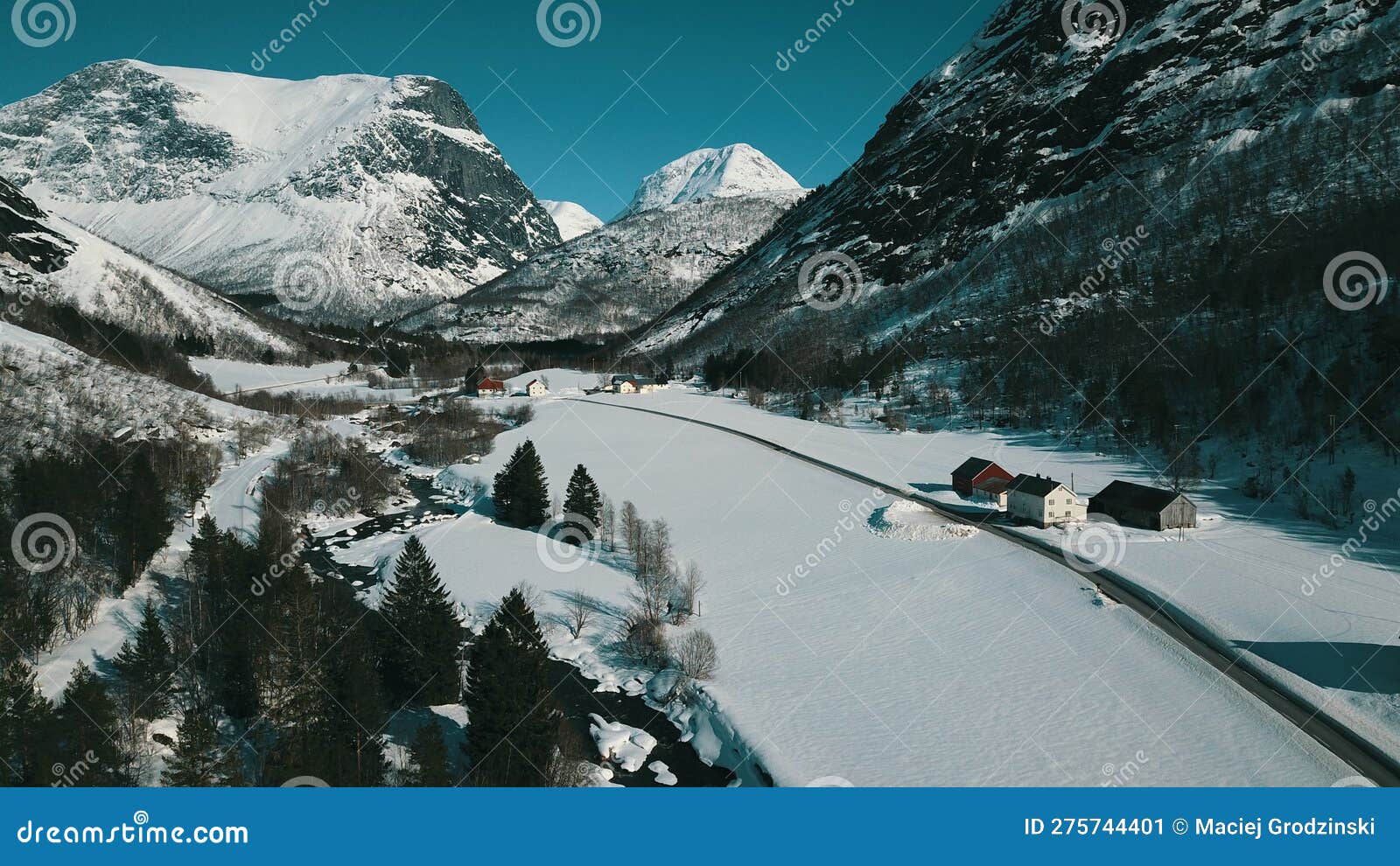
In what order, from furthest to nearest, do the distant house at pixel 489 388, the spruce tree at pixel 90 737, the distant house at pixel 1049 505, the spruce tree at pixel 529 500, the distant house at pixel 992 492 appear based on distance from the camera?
the distant house at pixel 489 388
the spruce tree at pixel 529 500
the distant house at pixel 992 492
the distant house at pixel 1049 505
the spruce tree at pixel 90 737

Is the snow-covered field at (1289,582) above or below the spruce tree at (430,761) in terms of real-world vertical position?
above

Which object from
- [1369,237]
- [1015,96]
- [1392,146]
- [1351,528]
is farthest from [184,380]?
[1015,96]

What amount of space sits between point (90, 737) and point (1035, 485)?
4202 centimetres

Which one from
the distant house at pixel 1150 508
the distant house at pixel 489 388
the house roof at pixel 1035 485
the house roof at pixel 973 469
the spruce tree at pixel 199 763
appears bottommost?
the spruce tree at pixel 199 763

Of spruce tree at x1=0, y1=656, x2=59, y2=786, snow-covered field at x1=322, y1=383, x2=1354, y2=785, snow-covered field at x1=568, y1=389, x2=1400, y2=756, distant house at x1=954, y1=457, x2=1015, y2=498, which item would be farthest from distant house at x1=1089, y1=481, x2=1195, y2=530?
spruce tree at x1=0, y1=656, x2=59, y2=786

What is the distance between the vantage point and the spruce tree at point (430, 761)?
1747 cm

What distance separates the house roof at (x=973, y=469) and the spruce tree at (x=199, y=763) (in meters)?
42.6

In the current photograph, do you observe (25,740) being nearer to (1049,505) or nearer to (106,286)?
(1049,505)

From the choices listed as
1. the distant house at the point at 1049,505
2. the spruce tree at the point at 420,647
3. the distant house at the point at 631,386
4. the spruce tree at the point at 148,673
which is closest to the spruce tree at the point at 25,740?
the spruce tree at the point at 148,673

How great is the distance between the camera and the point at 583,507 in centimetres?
4756

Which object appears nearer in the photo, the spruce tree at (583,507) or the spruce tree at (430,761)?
the spruce tree at (430,761)

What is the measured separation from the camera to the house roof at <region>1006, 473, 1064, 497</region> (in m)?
40.9

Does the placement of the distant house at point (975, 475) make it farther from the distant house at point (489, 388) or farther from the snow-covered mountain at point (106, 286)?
the snow-covered mountain at point (106, 286)

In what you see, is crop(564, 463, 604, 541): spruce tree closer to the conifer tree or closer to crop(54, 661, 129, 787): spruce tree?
the conifer tree
